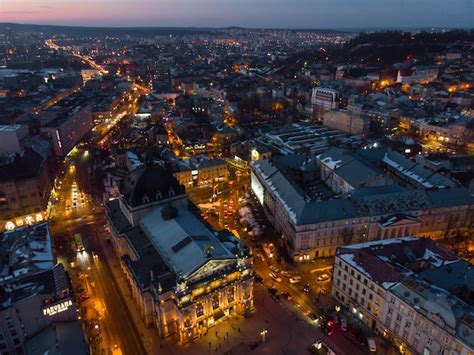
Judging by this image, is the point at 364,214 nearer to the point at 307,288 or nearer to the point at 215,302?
the point at 307,288

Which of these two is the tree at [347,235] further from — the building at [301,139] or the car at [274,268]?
the building at [301,139]

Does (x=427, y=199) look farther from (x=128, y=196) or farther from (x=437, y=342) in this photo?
(x=128, y=196)

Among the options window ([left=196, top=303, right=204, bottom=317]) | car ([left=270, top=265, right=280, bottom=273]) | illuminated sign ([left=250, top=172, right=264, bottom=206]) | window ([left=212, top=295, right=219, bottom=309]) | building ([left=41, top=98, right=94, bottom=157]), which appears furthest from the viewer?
building ([left=41, top=98, right=94, bottom=157])

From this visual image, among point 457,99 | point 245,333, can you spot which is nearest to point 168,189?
point 245,333

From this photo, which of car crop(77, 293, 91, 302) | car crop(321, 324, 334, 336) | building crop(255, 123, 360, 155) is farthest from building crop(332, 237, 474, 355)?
building crop(255, 123, 360, 155)

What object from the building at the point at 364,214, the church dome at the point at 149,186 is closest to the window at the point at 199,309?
the building at the point at 364,214

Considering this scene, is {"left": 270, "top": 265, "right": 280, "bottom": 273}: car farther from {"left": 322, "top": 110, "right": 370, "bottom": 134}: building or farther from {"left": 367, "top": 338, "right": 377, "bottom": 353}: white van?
{"left": 322, "top": 110, "right": 370, "bottom": 134}: building
